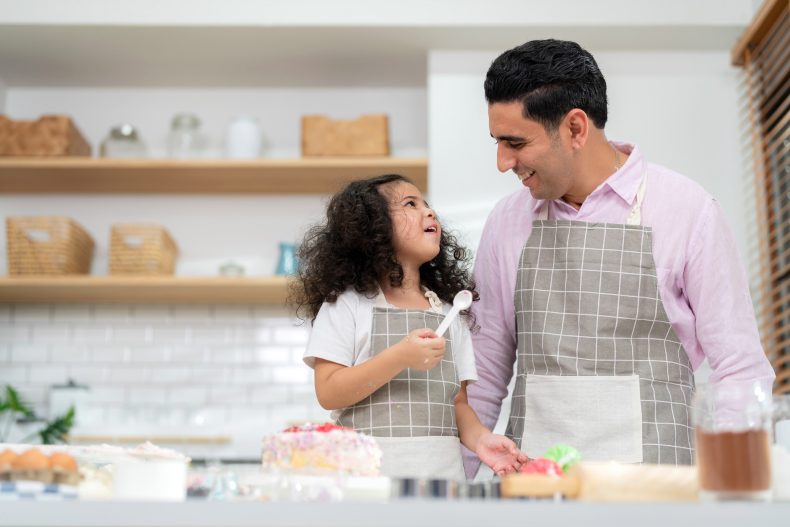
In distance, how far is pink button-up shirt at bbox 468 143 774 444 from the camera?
6.47ft

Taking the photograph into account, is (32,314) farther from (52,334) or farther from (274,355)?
(274,355)

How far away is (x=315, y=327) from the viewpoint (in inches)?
76.3

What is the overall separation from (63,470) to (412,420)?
2.94ft

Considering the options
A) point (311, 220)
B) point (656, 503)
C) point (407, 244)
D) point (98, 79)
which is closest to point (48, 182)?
point (98, 79)

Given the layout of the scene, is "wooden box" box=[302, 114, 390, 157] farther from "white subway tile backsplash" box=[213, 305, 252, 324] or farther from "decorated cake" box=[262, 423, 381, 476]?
"decorated cake" box=[262, 423, 381, 476]

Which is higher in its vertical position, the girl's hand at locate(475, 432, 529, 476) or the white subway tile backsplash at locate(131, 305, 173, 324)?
the white subway tile backsplash at locate(131, 305, 173, 324)

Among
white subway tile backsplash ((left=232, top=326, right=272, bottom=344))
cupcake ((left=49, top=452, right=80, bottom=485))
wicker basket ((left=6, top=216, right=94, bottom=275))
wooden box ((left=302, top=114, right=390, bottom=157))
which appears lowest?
cupcake ((left=49, top=452, right=80, bottom=485))

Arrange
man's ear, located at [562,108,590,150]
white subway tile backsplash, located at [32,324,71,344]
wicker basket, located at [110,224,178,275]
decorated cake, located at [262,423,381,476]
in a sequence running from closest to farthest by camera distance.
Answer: decorated cake, located at [262,423,381,476] < man's ear, located at [562,108,590,150] < wicker basket, located at [110,224,178,275] < white subway tile backsplash, located at [32,324,71,344]

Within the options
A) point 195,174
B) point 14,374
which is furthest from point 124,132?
point 14,374

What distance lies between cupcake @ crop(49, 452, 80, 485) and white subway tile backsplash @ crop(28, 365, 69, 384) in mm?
3460

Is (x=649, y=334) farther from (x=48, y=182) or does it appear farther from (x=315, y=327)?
(x=48, y=182)

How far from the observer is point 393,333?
6.38ft

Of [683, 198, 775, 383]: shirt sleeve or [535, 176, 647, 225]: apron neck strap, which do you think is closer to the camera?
[683, 198, 775, 383]: shirt sleeve

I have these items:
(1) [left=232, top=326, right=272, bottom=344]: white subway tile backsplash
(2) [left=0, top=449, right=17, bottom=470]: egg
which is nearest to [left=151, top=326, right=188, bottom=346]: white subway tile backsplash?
(1) [left=232, top=326, right=272, bottom=344]: white subway tile backsplash
